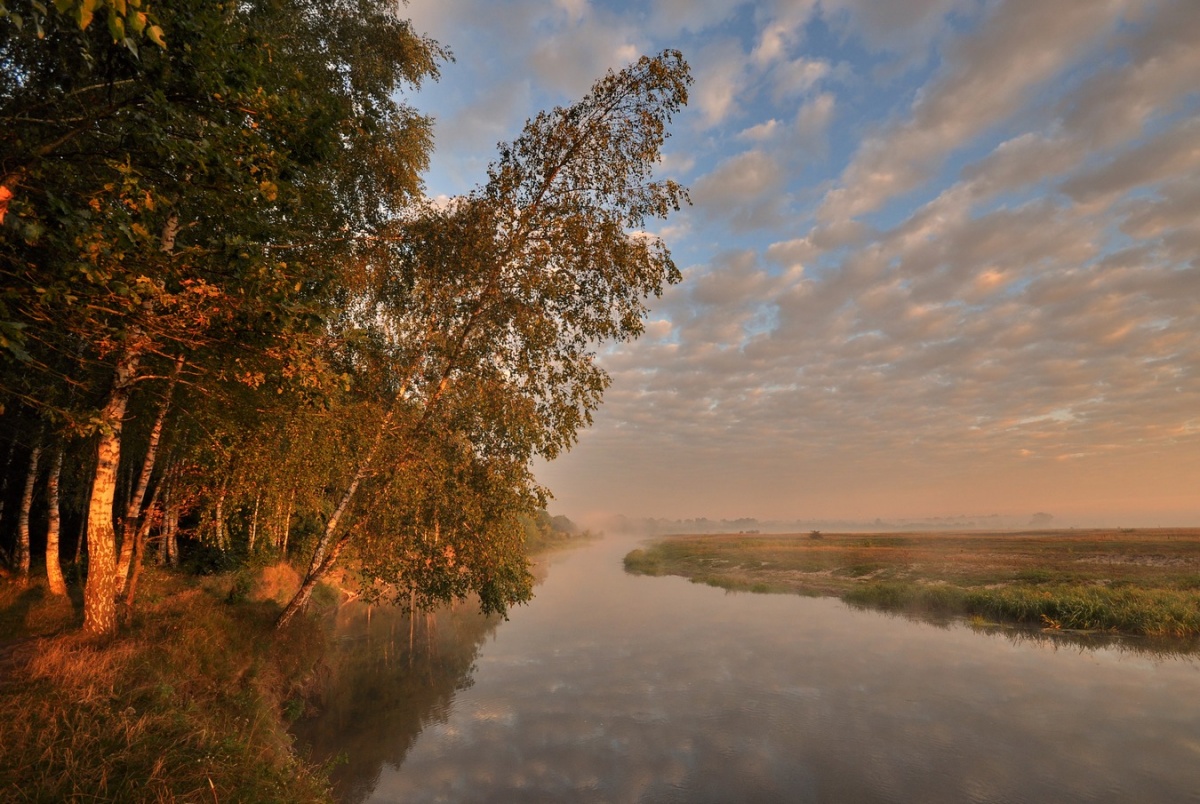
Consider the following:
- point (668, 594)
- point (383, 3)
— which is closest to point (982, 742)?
point (383, 3)

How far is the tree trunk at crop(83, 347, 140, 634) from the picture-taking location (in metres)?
9.32

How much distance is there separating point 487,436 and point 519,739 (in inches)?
365

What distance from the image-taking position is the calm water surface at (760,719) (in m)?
12.5

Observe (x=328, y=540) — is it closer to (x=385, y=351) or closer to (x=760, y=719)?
(x=385, y=351)

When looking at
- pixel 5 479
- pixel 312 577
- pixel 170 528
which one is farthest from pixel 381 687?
pixel 5 479

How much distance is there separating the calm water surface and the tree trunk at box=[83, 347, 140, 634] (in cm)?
680

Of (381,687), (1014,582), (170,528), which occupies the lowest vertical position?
(381,687)

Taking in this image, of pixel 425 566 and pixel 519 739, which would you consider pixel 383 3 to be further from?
pixel 519 739

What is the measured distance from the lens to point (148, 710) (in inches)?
295

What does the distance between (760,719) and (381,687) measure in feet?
46.4

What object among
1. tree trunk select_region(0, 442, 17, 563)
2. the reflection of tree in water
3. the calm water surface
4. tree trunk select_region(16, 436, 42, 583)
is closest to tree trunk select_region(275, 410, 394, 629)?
the reflection of tree in water

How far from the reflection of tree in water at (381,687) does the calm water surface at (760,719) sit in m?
0.10

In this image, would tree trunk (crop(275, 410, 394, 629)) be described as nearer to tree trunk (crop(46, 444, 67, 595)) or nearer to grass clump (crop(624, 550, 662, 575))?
tree trunk (crop(46, 444, 67, 595))

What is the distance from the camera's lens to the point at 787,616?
32.8 metres
